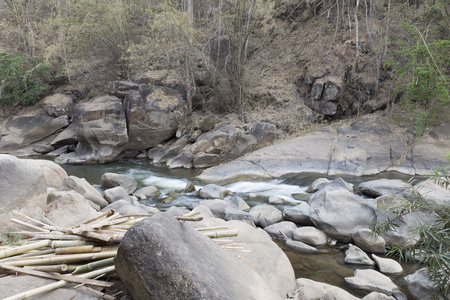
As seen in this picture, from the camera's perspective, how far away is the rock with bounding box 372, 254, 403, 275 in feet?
14.1

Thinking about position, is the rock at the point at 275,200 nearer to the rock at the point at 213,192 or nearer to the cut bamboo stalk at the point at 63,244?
the rock at the point at 213,192

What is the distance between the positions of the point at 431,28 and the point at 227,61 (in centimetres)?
846

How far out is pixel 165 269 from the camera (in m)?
1.76

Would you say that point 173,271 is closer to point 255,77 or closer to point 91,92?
point 255,77

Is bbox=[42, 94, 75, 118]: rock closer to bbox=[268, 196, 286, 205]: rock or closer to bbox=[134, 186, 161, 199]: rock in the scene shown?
bbox=[134, 186, 161, 199]: rock

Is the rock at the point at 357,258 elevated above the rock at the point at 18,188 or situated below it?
below

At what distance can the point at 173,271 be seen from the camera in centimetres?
175

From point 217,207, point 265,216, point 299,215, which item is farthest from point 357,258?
point 217,207

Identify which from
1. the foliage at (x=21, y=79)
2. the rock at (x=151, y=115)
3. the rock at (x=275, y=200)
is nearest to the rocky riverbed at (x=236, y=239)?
the rock at (x=275, y=200)

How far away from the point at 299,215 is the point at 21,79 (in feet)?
60.1

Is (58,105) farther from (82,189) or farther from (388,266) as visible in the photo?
(388,266)

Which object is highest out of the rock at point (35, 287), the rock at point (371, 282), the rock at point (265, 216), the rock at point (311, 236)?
the rock at point (35, 287)

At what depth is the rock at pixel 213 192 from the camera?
8.07 metres

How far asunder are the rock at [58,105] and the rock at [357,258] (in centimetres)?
1612
